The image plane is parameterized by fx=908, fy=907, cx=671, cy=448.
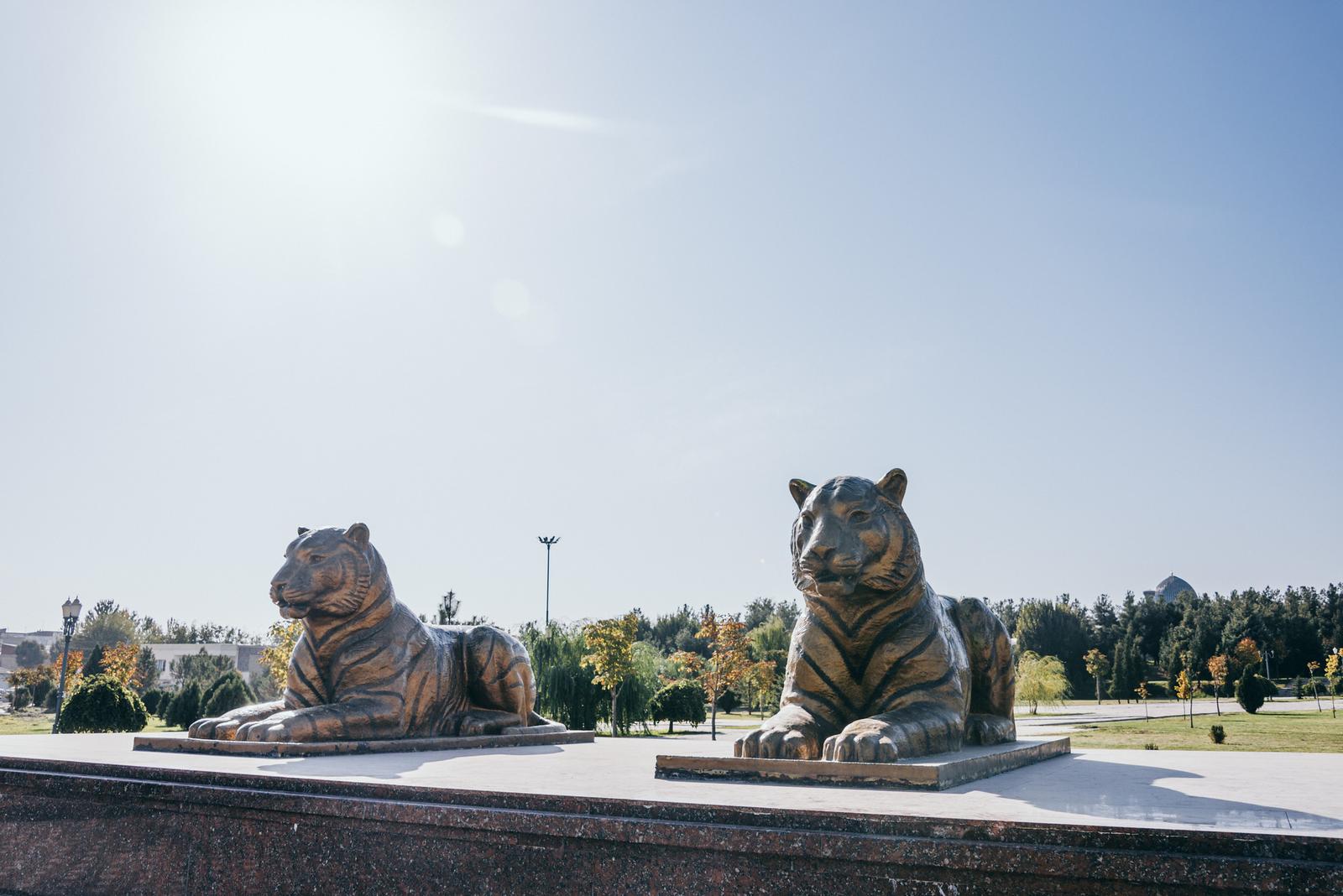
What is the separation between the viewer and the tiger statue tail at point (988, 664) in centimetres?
573

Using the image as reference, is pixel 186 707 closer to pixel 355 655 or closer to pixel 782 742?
pixel 355 655

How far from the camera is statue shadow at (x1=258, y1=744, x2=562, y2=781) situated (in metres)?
4.36

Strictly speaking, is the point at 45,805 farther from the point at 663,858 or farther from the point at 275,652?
the point at 275,652

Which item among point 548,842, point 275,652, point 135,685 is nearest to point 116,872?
point 548,842

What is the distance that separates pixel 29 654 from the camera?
89.1m

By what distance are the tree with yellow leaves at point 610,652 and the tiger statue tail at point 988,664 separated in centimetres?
1614

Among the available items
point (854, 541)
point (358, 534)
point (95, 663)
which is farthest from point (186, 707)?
point (854, 541)

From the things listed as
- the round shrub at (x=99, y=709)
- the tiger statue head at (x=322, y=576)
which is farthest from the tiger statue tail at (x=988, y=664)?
the round shrub at (x=99, y=709)

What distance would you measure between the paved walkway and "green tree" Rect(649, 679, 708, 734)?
2192 centimetres

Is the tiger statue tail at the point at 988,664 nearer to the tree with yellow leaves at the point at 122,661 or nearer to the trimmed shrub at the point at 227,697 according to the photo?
the trimmed shrub at the point at 227,697

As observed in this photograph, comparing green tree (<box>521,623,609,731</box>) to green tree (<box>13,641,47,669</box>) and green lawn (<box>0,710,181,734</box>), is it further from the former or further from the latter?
green tree (<box>13,641,47,669</box>)

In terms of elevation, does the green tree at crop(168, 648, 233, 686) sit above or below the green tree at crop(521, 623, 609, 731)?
below

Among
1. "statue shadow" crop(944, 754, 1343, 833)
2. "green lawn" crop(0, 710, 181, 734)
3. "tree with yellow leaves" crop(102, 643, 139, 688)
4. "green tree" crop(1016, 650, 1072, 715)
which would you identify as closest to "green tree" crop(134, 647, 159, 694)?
"green lawn" crop(0, 710, 181, 734)

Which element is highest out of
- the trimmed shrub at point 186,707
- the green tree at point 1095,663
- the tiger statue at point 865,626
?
the tiger statue at point 865,626
